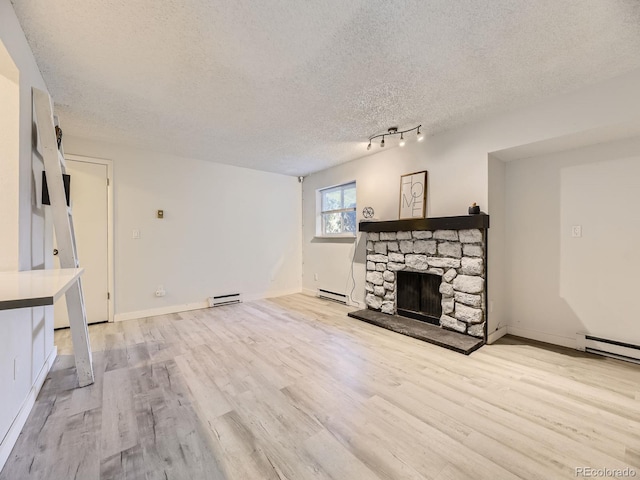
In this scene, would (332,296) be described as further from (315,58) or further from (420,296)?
(315,58)

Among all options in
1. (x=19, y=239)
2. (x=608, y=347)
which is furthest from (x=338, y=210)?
(x=19, y=239)

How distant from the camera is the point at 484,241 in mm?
2830

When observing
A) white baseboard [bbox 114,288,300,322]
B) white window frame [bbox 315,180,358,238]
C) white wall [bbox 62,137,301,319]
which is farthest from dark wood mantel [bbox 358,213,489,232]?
white baseboard [bbox 114,288,300,322]

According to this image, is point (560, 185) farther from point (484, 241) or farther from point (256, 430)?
point (256, 430)

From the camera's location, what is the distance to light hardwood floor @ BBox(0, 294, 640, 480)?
1318 mm

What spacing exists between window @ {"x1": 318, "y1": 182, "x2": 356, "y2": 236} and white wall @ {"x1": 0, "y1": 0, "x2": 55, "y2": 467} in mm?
3669

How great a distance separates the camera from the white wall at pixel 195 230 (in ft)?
12.0

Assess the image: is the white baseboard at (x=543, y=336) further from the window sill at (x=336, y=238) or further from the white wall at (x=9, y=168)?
the white wall at (x=9, y=168)

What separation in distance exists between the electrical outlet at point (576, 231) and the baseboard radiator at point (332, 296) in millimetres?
2945

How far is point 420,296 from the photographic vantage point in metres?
3.49

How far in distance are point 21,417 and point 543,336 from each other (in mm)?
4381

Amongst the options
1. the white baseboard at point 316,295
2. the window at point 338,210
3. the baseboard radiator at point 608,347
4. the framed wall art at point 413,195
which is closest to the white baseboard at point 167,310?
the white baseboard at point 316,295

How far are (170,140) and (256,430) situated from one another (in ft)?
11.2

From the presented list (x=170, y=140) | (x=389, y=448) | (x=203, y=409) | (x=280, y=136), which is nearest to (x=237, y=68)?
(x=280, y=136)
